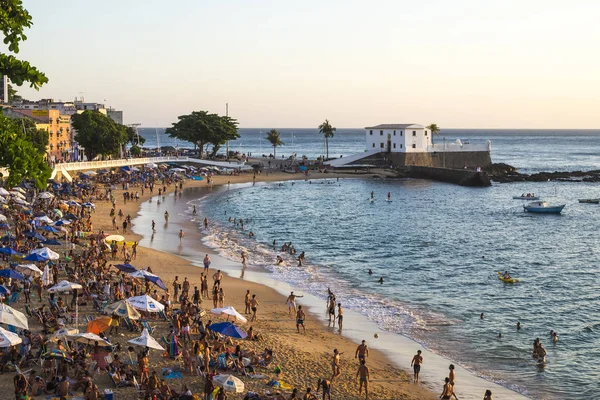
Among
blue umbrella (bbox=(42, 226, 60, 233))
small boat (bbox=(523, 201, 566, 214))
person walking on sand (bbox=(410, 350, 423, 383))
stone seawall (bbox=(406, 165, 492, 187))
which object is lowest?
person walking on sand (bbox=(410, 350, 423, 383))

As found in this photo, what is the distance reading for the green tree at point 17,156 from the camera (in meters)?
14.3

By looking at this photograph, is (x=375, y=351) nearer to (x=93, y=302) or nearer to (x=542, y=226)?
(x=93, y=302)

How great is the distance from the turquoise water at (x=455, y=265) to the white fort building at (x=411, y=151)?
2443 centimetres

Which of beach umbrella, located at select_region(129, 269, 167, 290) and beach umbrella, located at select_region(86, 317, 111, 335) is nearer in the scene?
beach umbrella, located at select_region(86, 317, 111, 335)

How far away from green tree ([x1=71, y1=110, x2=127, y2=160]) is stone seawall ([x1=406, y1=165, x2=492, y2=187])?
4715 cm

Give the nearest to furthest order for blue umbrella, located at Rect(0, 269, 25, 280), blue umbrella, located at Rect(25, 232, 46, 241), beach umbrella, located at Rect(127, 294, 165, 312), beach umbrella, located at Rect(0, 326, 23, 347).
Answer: beach umbrella, located at Rect(0, 326, 23, 347) → beach umbrella, located at Rect(127, 294, 165, 312) → blue umbrella, located at Rect(0, 269, 25, 280) → blue umbrella, located at Rect(25, 232, 46, 241)

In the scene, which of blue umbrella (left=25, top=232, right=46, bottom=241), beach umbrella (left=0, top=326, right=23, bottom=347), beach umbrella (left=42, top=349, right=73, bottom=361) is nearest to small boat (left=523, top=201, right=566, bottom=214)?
blue umbrella (left=25, top=232, right=46, bottom=241)

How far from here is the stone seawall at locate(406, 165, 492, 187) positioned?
103688 mm

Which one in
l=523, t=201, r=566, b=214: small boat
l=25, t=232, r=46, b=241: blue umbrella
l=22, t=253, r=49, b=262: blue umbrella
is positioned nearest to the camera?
l=22, t=253, r=49, b=262: blue umbrella

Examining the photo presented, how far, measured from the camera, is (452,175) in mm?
107250

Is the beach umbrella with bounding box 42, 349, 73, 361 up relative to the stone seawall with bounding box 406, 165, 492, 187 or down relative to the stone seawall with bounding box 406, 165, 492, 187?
down

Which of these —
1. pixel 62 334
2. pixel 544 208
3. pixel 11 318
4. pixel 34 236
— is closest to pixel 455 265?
pixel 34 236

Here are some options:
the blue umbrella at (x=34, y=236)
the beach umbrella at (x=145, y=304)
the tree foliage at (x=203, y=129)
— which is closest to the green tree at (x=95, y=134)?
the tree foliage at (x=203, y=129)

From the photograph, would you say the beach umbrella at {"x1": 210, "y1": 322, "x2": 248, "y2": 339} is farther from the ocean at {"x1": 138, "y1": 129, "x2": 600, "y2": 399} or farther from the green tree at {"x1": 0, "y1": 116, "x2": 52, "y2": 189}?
the green tree at {"x1": 0, "y1": 116, "x2": 52, "y2": 189}
